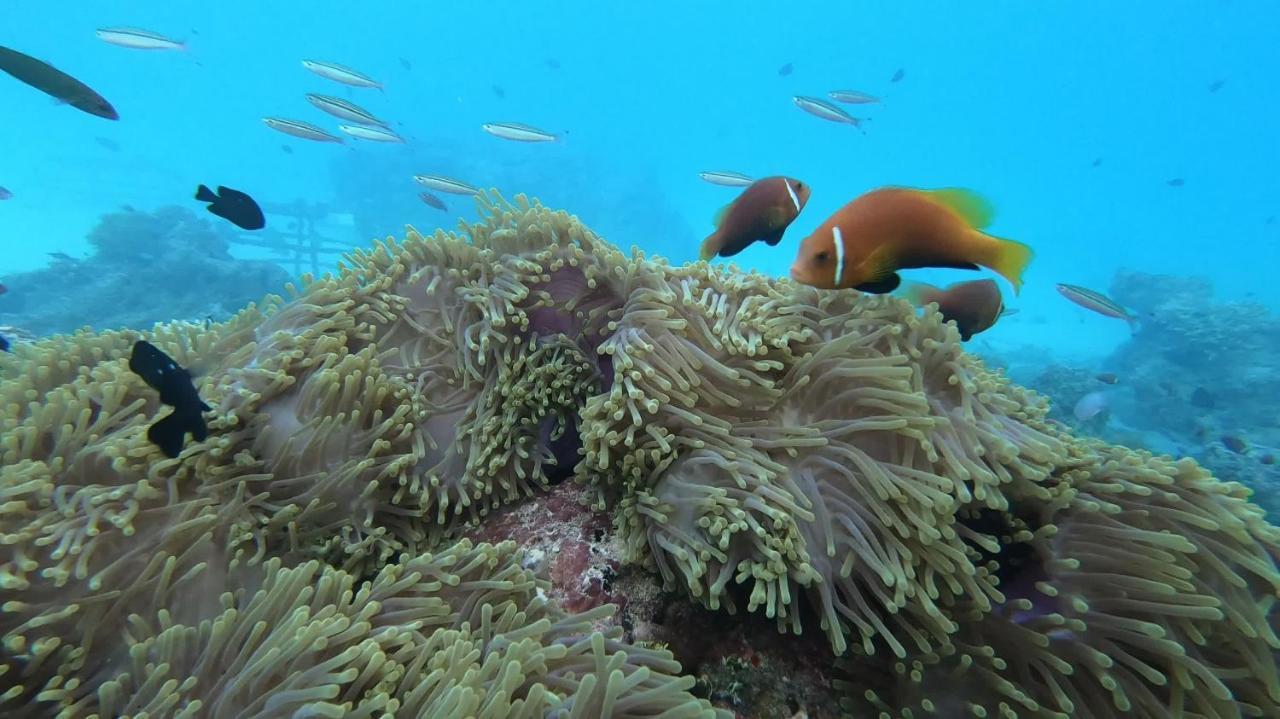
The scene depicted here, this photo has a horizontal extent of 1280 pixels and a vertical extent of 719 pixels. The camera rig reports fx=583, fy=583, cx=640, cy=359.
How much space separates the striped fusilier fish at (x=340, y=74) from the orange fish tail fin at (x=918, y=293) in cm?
902

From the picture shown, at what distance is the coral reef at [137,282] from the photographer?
44.1 ft

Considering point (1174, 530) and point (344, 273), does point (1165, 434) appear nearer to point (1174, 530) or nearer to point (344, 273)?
point (1174, 530)

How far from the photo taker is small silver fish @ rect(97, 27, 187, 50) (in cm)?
735

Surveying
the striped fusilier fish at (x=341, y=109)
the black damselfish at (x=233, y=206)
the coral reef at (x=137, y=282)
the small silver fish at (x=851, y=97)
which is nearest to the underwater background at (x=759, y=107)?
the coral reef at (x=137, y=282)

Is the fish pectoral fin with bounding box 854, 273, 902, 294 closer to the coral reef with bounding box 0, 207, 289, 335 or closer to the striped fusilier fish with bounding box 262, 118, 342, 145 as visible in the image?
the striped fusilier fish with bounding box 262, 118, 342, 145

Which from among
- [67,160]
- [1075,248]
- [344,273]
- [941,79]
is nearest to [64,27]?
[67,160]

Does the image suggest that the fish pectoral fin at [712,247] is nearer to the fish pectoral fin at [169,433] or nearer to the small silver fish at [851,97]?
the fish pectoral fin at [169,433]

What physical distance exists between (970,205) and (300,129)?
28.8 ft

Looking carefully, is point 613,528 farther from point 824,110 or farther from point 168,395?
point 824,110

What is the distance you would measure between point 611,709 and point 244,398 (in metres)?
1.44

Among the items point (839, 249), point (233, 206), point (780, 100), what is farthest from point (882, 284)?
point (780, 100)

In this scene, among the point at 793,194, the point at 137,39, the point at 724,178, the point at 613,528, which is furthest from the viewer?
the point at 137,39

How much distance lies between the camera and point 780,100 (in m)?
83.4

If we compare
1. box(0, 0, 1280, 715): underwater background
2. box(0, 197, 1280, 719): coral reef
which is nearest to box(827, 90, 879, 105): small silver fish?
box(0, 197, 1280, 719): coral reef
